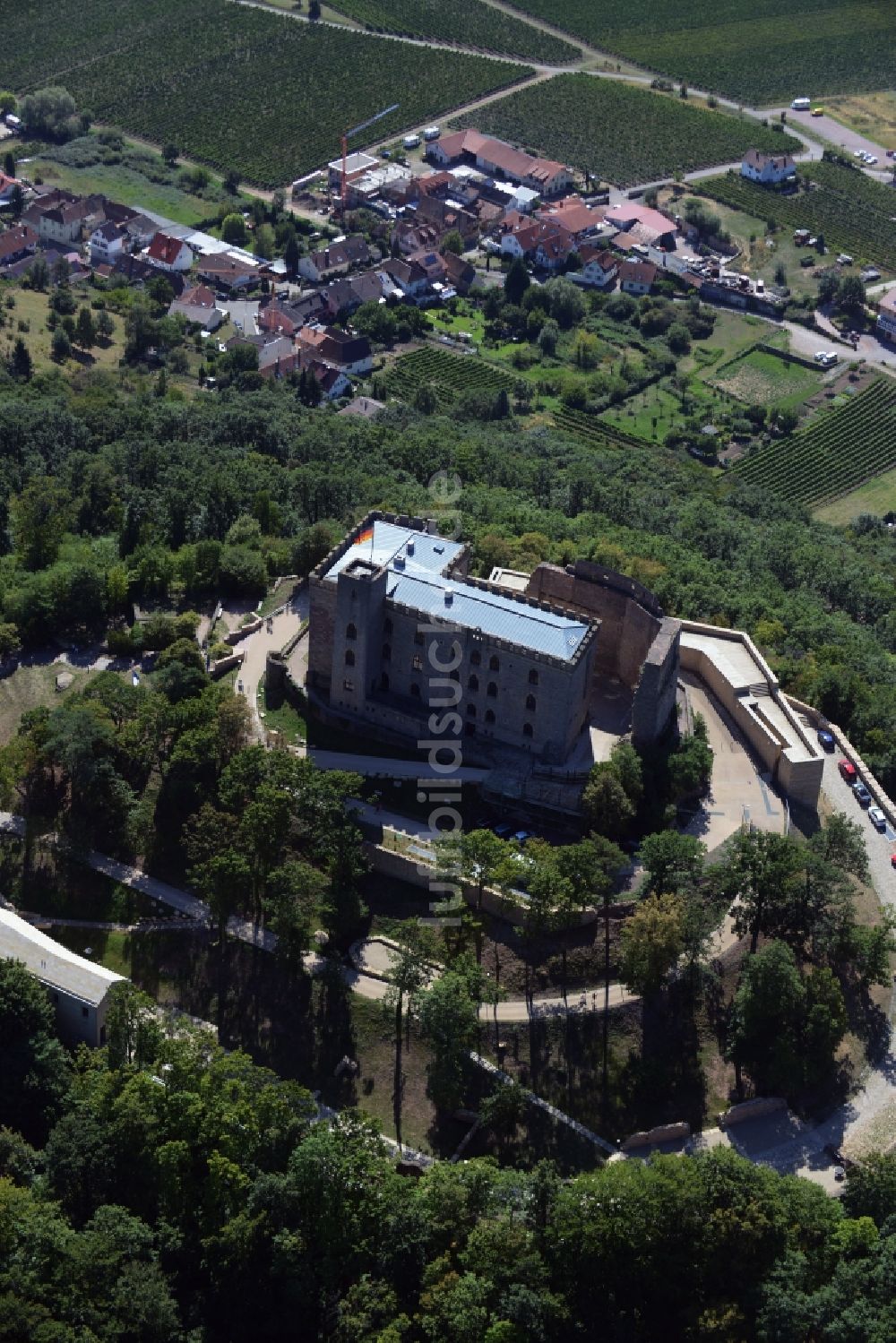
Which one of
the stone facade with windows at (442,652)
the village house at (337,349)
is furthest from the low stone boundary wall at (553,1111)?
the village house at (337,349)

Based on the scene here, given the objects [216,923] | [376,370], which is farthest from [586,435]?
[216,923]

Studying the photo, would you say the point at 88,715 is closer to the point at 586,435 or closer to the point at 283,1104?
the point at 283,1104

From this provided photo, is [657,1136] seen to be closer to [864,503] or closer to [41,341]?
[864,503]

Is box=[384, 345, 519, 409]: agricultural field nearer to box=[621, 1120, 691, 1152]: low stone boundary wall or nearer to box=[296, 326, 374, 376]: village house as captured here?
A: box=[296, 326, 374, 376]: village house

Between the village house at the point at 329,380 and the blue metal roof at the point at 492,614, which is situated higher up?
the blue metal roof at the point at 492,614

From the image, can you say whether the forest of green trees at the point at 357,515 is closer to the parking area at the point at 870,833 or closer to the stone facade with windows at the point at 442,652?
the parking area at the point at 870,833

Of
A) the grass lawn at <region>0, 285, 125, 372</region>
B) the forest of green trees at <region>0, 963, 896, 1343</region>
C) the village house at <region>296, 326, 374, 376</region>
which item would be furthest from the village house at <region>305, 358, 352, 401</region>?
the forest of green trees at <region>0, 963, 896, 1343</region>
